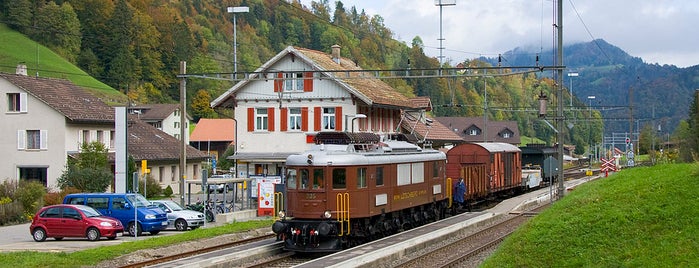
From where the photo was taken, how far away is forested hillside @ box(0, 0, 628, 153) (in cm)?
11531

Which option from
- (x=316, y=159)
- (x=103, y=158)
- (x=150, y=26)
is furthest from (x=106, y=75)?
(x=316, y=159)

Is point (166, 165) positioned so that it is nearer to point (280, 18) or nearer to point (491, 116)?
point (491, 116)

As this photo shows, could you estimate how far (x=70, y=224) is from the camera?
27.2 metres

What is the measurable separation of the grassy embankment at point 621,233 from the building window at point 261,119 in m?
28.2

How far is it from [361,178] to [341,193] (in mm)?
899

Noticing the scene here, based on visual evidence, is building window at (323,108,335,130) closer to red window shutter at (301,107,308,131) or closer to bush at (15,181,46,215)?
red window shutter at (301,107,308,131)

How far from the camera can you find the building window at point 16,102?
49.3 meters

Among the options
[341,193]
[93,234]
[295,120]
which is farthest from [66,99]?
[341,193]

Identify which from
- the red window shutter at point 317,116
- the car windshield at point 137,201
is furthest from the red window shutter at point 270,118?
the car windshield at point 137,201

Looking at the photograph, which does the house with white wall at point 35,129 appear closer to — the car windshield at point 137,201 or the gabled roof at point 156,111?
the car windshield at point 137,201

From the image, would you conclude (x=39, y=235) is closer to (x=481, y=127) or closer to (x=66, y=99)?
(x=66, y=99)

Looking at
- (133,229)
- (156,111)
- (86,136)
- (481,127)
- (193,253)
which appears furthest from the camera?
(481,127)

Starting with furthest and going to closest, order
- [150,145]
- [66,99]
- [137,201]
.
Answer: [150,145], [66,99], [137,201]

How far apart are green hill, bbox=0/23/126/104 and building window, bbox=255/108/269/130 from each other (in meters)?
59.8
